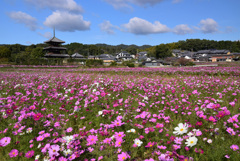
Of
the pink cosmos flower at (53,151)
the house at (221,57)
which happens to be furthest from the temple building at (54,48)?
the house at (221,57)

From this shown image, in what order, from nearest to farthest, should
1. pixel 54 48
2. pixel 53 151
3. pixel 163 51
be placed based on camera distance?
Answer: pixel 53 151
pixel 54 48
pixel 163 51

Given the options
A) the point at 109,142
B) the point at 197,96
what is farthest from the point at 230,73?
the point at 109,142

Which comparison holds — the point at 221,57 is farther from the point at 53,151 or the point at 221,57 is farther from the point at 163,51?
the point at 53,151

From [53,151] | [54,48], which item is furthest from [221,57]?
[53,151]

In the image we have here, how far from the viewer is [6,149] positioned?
208cm

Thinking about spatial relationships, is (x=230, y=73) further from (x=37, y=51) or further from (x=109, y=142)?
(x=37, y=51)

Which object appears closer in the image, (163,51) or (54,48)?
(54,48)

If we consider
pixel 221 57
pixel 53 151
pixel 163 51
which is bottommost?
pixel 53 151

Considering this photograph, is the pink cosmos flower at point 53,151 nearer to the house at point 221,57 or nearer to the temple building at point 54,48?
the temple building at point 54,48

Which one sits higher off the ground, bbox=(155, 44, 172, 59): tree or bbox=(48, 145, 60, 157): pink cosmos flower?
bbox=(155, 44, 172, 59): tree

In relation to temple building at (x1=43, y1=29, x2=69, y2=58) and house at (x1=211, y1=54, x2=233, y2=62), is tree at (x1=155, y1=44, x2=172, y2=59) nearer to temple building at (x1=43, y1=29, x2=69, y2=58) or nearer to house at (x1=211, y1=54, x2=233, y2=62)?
house at (x1=211, y1=54, x2=233, y2=62)

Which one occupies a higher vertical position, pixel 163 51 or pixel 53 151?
pixel 163 51

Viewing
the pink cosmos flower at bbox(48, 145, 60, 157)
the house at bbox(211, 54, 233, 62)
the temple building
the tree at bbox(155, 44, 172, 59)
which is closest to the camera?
the pink cosmos flower at bbox(48, 145, 60, 157)

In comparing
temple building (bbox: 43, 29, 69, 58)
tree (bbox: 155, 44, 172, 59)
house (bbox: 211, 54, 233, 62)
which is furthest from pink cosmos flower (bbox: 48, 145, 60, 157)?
house (bbox: 211, 54, 233, 62)
